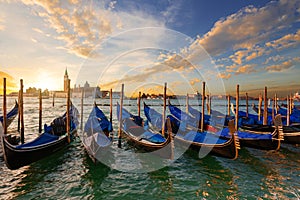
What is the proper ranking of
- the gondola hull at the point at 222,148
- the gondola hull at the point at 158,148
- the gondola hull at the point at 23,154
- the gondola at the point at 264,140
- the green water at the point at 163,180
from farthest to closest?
the gondola at the point at 264,140 < the gondola hull at the point at 158,148 < the gondola hull at the point at 222,148 < the gondola hull at the point at 23,154 < the green water at the point at 163,180

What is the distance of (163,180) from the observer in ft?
18.6

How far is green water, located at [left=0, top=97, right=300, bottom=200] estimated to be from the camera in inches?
189

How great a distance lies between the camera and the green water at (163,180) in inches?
189

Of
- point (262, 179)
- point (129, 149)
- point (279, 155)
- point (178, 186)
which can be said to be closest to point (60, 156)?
point (129, 149)

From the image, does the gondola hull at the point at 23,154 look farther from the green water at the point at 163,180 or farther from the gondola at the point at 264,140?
the gondola at the point at 264,140

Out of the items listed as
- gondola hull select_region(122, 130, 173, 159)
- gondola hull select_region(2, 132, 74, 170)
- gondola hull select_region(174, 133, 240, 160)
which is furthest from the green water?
gondola hull select_region(122, 130, 173, 159)

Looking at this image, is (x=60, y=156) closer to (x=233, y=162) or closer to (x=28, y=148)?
(x=28, y=148)

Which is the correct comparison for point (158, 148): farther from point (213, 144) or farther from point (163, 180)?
point (213, 144)

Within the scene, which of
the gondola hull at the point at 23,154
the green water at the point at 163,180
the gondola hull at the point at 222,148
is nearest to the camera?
the green water at the point at 163,180

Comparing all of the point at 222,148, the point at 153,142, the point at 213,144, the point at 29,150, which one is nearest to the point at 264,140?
the point at 222,148

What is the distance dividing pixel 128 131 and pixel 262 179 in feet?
21.4

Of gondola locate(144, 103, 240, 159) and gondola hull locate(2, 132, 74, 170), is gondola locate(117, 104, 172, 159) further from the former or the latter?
gondola hull locate(2, 132, 74, 170)

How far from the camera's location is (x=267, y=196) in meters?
4.73

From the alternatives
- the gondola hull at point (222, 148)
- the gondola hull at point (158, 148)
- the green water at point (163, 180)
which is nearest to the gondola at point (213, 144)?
the gondola hull at point (222, 148)
